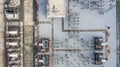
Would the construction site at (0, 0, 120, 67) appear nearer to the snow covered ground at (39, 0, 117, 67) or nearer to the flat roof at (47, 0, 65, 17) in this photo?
the snow covered ground at (39, 0, 117, 67)

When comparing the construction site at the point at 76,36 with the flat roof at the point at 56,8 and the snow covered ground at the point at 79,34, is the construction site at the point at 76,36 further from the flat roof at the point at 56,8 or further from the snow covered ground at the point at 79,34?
the flat roof at the point at 56,8

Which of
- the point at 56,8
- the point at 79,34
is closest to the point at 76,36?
the point at 79,34

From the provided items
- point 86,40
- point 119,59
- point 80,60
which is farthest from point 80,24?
point 119,59

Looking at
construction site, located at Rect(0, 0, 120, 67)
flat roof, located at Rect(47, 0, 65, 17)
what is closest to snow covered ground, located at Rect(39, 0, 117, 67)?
construction site, located at Rect(0, 0, 120, 67)

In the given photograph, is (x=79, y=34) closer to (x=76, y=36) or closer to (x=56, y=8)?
(x=76, y=36)

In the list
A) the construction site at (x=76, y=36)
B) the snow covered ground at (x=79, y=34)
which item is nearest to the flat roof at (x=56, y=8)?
the construction site at (x=76, y=36)
